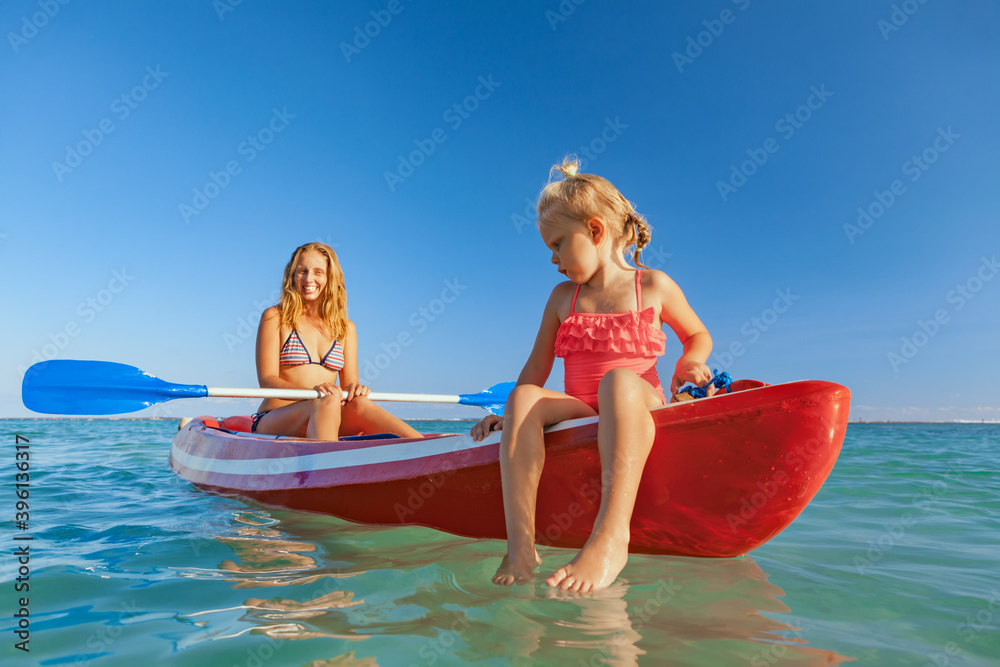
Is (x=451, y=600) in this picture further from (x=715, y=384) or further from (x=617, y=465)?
(x=715, y=384)

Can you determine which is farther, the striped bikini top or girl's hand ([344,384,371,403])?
the striped bikini top

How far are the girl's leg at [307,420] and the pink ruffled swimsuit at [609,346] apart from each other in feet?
5.48

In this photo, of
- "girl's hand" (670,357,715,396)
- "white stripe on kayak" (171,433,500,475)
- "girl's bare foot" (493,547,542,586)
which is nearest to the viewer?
"girl's bare foot" (493,547,542,586)

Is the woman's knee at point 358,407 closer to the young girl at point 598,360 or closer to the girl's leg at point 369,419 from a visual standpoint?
the girl's leg at point 369,419

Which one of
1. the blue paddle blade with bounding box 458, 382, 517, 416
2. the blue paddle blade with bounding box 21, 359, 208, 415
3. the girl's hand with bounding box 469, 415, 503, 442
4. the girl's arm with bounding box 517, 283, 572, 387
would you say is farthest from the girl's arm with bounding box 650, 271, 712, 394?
the blue paddle blade with bounding box 21, 359, 208, 415

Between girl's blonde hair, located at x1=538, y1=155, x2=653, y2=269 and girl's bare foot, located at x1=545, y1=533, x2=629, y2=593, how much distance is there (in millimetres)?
1081

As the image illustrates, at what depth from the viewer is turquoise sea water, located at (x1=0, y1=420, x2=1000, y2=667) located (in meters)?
1.24

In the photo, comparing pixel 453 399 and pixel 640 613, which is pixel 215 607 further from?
pixel 453 399

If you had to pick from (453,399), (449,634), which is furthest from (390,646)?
(453,399)

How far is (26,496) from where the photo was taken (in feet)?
11.6

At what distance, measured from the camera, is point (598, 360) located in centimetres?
205

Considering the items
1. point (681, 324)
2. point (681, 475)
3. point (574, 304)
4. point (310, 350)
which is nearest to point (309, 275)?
point (310, 350)

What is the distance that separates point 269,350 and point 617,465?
268cm

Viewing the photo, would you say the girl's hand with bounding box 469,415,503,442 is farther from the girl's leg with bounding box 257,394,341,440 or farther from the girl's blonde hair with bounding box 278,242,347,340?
the girl's blonde hair with bounding box 278,242,347,340
